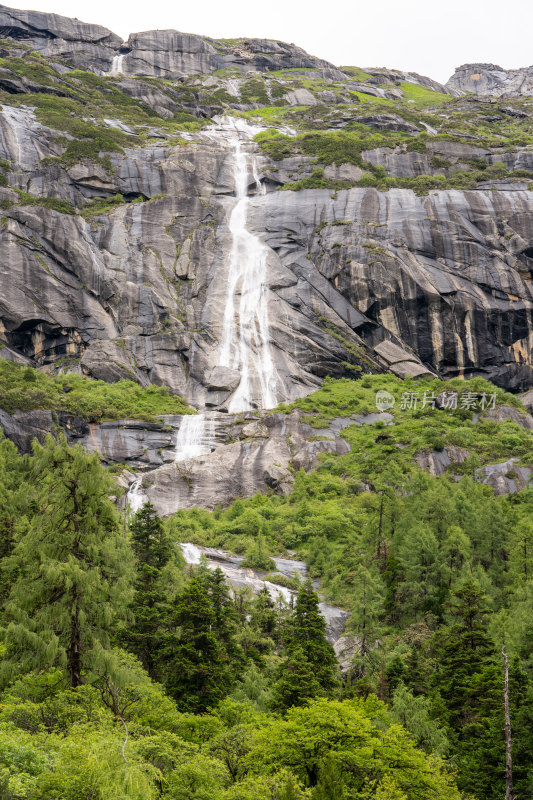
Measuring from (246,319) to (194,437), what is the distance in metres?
20.2

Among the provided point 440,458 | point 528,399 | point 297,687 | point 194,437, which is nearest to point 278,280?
point 194,437

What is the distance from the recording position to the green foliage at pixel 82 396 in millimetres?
58938

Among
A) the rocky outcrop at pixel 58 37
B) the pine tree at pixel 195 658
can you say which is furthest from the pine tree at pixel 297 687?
the rocky outcrop at pixel 58 37

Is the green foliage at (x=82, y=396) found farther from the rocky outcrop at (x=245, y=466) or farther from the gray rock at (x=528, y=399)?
the gray rock at (x=528, y=399)

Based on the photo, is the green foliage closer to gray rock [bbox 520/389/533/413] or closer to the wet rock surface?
the wet rock surface

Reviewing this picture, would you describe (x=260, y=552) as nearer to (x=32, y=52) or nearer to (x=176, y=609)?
(x=176, y=609)

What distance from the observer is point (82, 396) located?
214ft

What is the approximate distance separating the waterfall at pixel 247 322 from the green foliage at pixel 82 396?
7563 mm

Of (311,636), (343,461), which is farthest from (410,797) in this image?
(343,461)

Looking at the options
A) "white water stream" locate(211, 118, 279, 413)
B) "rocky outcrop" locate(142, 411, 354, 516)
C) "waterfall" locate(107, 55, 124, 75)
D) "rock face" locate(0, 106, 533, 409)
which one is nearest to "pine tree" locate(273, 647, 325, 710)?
"rocky outcrop" locate(142, 411, 354, 516)

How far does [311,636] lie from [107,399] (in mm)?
43178

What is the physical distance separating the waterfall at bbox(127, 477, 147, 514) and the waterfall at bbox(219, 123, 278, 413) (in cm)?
1659

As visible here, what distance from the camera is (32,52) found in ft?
438

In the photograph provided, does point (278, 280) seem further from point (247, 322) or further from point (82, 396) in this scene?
point (82, 396)
